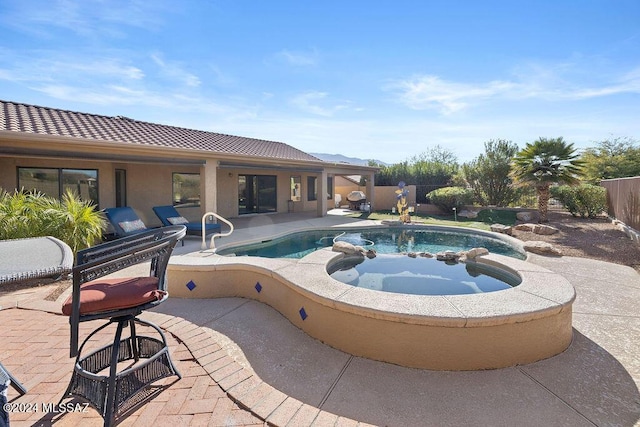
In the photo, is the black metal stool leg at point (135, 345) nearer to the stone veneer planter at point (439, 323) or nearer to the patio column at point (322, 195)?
the stone veneer planter at point (439, 323)

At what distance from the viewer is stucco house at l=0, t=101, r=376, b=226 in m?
8.04

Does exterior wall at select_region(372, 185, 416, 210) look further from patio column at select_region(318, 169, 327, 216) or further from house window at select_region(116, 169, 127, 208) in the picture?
Result: house window at select_region(116, 169, 127, 208)

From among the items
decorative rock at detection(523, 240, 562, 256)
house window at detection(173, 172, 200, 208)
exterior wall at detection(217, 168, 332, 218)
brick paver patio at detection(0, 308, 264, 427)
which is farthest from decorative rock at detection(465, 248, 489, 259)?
house window at detection(173, 172, 200, 208)

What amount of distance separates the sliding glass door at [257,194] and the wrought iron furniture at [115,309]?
1344cm

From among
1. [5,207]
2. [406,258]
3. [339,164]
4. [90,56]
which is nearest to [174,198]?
[90,56]

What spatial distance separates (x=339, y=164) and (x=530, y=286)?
1300cm

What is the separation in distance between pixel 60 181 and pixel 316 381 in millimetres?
11333

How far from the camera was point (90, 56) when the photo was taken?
10156 mm

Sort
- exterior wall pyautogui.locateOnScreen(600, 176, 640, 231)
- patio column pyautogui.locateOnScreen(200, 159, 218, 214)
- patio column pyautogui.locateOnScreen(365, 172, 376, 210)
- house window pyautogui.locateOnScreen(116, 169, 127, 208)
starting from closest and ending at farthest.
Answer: exterior wall pyautogui.locateOnScreen(600, 176, 640, 231) < patio column pyautogui.locateOnScreen(200, 159, 218, 214) < house window pyautogui.locateOnScreen(116, 169, 127, 208) < patio column pyautogui.locateOnScreen(365, 172, 376, 210)

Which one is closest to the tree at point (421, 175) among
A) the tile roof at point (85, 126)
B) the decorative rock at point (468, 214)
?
the decorative rock at point (468, 214)

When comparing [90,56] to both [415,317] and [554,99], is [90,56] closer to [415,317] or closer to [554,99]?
[415,317]

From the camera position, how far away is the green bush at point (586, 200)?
1442 centimetres

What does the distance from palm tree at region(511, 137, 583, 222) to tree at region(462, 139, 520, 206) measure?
3.32 meters

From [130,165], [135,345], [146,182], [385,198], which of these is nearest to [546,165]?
[385,198]
